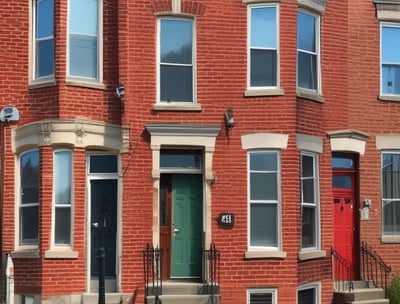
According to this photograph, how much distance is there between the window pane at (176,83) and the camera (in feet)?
45.2

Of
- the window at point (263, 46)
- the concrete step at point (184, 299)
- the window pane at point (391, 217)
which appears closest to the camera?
the concrete step at point (184, 299)

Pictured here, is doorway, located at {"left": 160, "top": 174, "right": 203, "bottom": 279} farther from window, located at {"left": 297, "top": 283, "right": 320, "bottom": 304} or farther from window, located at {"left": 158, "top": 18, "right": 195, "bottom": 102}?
window, located at {"left": 297, "top": 283, "right": 320, "bottom": 304}

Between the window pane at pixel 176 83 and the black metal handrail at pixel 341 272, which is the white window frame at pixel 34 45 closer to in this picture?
the window pane at pixel 176 83

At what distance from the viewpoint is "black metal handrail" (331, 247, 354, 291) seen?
1462 cm

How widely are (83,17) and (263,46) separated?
3.57 m

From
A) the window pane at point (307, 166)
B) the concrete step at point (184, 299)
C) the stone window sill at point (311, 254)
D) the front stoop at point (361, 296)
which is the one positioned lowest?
the front stoop at point (361, 296)

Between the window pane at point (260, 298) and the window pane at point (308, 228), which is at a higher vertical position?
the window pane at point (308, 228)

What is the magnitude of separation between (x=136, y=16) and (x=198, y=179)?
340 cm

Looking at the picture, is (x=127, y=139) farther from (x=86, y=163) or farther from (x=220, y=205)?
(x=220, y=205)

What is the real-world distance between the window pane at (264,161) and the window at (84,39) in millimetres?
3409

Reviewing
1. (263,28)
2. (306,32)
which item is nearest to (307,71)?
(306,32)

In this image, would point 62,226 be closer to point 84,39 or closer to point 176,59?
point 84,39

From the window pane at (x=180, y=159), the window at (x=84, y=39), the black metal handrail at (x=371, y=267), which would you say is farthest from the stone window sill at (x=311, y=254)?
the window at (x=84, y=39)

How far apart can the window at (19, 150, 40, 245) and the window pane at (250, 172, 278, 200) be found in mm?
4121
